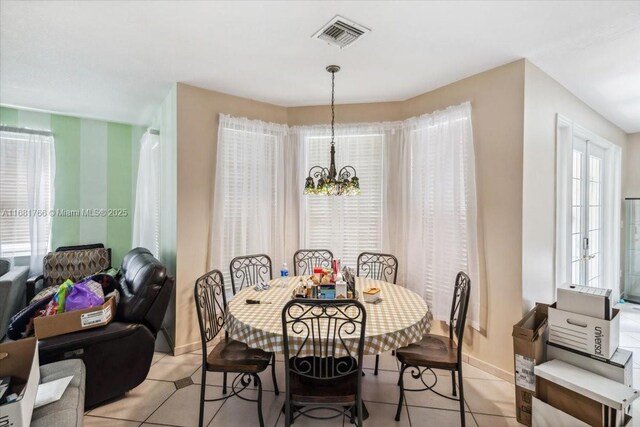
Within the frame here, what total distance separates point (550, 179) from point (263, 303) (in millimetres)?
2708

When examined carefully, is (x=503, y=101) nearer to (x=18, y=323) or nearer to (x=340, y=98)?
(x=340, y=98)

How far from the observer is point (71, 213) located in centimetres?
416

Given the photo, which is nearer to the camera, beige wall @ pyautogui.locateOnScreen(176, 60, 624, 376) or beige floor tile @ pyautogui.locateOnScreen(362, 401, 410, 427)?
beige floor tile @ pyautogui.locateOnScreen(362, 401, 410, 427)

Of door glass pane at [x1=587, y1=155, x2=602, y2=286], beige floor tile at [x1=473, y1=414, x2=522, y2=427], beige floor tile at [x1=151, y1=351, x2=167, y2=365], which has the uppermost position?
door glass pane at [x1=587, y1=155, x2=602, y2=286]

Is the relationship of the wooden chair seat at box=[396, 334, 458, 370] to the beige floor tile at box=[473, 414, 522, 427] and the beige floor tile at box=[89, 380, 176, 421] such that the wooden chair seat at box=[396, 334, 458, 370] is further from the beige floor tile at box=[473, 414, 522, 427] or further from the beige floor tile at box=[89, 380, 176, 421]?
the beige floor tile at box=[89, 380, 176, 421]

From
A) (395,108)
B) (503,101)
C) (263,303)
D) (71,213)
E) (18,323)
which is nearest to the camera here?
(263,303)

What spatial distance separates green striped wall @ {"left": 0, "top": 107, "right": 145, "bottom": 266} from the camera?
13.3 ft

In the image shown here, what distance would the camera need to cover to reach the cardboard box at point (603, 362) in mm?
1852

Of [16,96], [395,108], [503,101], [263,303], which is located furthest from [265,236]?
[16,96]

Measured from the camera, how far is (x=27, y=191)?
385cm

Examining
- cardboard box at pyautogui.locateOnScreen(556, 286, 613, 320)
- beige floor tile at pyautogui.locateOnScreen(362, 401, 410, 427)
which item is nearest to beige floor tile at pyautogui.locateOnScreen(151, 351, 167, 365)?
beige floor tile at pyautogui.locateOnScreen(362, 401, 410, 427)

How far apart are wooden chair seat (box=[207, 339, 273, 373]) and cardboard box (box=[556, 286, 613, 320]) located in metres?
2.09

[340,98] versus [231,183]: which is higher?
[340,98]

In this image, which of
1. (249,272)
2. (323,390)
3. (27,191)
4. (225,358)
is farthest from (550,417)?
(27,191)
